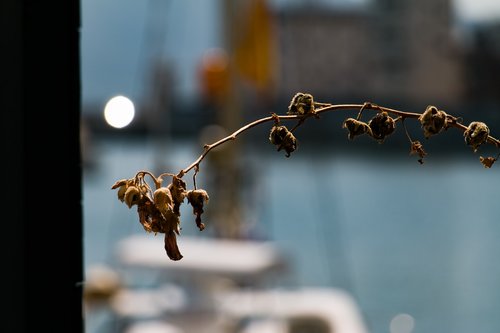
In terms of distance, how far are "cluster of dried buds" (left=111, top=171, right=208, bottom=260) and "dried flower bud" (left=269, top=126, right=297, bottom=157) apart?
44 mm

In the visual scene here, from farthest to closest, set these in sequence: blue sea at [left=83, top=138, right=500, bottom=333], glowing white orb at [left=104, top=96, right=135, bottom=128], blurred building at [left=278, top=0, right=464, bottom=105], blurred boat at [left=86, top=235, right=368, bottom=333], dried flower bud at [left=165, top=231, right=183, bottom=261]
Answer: blurred building at [left=278, top=0, right=464, bottom=105] < blue sea at [left=83, top=138, right=500, bottom=333] < blurred boat at [left=86, top=235, right=368, bottom=333] < glowing white orb at [left=104, top=96, right=135, bottom=128] < dried flower bud at [left=165, top=231, right=183, bottom=261]

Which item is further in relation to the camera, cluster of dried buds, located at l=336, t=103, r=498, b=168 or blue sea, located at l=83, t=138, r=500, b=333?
Result: blue sea, located at l=83, t=138, r=500, b=333

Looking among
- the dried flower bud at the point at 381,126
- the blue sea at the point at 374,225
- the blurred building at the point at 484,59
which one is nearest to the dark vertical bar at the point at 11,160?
the dried flower bud at the point at 381,126

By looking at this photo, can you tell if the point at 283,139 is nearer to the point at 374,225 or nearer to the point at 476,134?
the point at 476,134

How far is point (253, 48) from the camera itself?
5.86 metres

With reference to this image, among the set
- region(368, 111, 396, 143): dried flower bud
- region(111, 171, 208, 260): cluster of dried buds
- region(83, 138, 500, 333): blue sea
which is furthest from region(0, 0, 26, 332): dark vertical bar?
region(83, 138, 500, 333): blue sea

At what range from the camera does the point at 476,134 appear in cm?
48

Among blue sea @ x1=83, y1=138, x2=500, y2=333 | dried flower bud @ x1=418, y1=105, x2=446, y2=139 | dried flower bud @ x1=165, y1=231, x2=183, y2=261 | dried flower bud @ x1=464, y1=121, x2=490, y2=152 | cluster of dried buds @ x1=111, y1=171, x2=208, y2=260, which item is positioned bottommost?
blue sea @ x1=83, y1=138, x2=500, y2=333

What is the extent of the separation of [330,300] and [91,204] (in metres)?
14.6

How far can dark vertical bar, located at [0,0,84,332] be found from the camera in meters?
0.56

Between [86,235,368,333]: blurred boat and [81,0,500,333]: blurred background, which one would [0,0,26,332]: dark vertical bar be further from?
[86,235,368,333]: blurred boat

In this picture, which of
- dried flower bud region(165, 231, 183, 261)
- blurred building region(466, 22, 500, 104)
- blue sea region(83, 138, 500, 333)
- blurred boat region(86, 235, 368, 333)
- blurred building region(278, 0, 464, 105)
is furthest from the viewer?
blurred building region(278, 0, 464, 105)

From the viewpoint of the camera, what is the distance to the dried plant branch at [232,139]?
470mm

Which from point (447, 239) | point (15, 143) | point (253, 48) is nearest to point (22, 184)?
point (15, 143)
